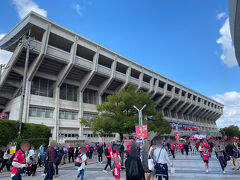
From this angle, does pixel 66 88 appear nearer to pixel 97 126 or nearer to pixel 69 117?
pixel 69 117

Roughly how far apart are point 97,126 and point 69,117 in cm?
1091

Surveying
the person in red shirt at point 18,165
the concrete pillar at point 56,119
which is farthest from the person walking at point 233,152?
the concrete pillar at point 56,119

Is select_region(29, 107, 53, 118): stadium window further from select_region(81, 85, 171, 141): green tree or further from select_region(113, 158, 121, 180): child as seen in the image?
select_region(113, 158, 121, 180): child

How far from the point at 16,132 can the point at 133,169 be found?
19205 millimetres

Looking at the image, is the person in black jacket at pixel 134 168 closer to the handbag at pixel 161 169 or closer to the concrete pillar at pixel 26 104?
the handbag at pixel 161 169

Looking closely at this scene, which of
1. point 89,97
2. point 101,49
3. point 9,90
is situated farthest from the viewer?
point 89,97

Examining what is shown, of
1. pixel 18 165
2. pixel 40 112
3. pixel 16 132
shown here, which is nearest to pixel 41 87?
pixel 40 112

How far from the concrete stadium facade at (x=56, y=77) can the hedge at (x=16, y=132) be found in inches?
218

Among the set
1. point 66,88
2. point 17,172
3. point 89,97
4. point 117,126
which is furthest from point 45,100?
point 17,172

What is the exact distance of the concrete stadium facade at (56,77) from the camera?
86.6ft

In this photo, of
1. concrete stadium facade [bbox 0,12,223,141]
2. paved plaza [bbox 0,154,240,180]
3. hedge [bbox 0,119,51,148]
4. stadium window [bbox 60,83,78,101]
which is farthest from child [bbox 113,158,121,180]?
stadium window [bbox 60,83,78,101]

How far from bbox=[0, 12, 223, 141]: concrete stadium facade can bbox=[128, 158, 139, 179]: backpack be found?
22.9 m

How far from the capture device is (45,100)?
29.2 metres

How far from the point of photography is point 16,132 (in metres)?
19.6
